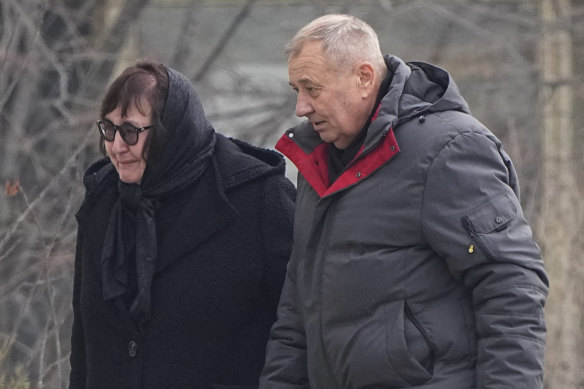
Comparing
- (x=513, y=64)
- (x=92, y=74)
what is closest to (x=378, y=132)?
(x=92, y=74)

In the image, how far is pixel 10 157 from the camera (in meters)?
7.29

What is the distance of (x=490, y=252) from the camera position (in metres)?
3.03

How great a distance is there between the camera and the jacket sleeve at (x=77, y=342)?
3928mm

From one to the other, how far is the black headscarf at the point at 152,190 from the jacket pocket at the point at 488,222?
1.00 m

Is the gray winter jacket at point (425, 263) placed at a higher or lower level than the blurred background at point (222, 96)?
higher

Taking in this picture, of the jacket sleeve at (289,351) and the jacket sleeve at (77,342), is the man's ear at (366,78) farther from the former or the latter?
the jacket sleeve at (77,342)

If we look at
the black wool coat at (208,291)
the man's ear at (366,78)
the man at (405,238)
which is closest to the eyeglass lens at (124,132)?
the black wool coat at (208,291)

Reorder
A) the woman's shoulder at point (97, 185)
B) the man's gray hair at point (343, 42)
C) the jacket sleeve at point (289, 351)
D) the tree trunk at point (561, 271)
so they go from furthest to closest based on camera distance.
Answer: the tree trunk at point (561, 271)
the woman's shoulder at point (97, 185)
the jacket sleeve at point (289, 351)
the man's gray hair at point (343, 42)

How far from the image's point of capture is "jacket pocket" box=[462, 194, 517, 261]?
9.96 ft

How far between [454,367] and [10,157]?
471 centimetres

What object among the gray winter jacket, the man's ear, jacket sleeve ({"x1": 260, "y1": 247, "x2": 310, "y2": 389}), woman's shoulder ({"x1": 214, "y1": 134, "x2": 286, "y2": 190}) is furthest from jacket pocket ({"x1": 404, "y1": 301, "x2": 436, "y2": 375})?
woman's shoulder ({"x1": 214, "y1": 134, "x2": 286, "y2": 190})

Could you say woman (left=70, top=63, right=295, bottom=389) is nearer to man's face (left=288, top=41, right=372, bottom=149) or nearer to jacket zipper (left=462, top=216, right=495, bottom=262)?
man's face (left=288, top=41, right=372, bottom=149)

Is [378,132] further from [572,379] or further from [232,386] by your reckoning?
[572,379]

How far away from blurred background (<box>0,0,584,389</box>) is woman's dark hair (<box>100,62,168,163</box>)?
3.45 ft
